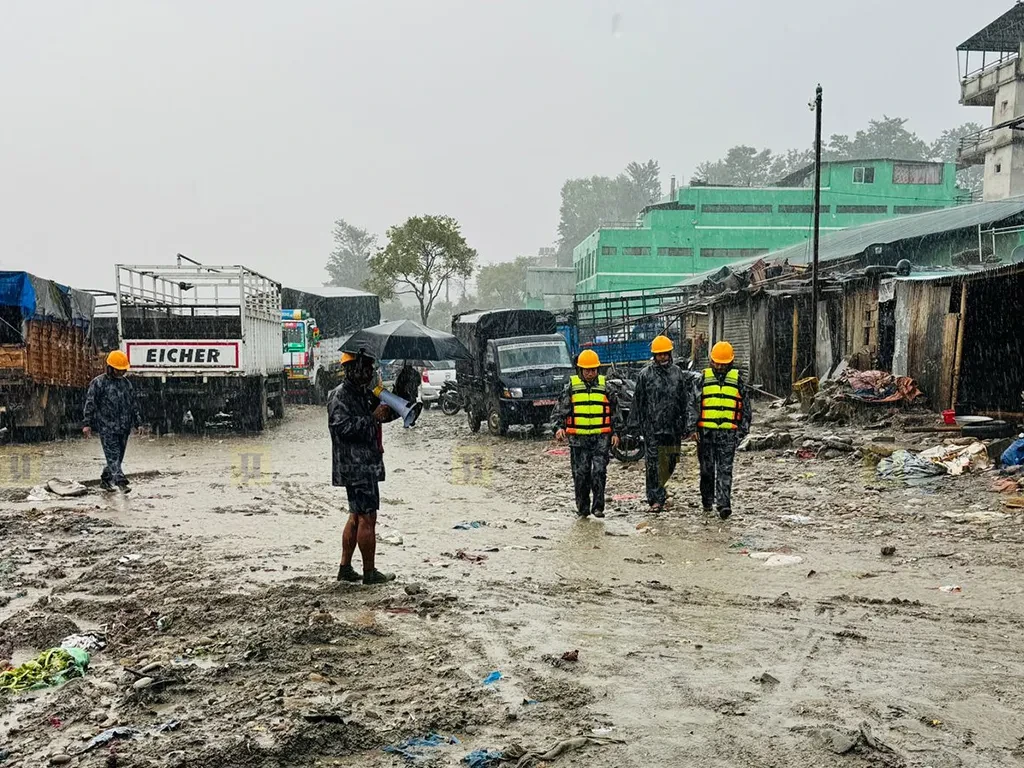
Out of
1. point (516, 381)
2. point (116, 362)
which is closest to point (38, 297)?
point (116, 362)

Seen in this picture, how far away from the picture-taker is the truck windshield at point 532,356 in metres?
17.9

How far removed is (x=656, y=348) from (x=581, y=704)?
575cm

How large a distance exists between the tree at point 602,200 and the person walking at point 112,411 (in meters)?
92.7

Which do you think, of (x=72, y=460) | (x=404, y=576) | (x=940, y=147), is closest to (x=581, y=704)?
(x=404, y=576)

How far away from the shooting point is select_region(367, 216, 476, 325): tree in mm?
45188

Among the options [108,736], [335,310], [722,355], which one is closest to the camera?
[108,736]

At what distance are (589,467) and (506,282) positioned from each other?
8085cm

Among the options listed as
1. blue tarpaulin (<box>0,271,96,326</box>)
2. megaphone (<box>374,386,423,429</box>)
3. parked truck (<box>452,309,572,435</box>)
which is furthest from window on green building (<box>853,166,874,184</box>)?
megaphone (<box>374,386,423,429</box>)

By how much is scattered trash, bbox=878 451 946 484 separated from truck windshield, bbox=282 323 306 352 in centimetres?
1958

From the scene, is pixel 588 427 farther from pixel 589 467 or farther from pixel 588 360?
pixel 588 360

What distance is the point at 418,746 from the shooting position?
3721 millimetres

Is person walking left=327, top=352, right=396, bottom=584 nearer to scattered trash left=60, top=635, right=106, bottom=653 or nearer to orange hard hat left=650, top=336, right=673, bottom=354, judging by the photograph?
scattered trash left=60, top=635, right=106, bottom=653

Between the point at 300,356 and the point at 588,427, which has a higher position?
the point at 300,356

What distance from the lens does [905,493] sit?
10.1 meters
